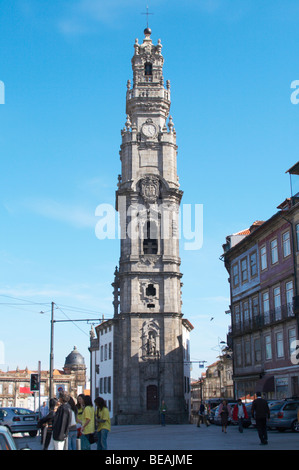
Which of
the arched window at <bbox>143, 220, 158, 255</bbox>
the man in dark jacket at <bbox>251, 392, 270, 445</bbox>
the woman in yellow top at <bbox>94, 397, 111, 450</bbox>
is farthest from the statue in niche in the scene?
the woman in yellow top at <bbox>94, 397, 111, 450</bbox>

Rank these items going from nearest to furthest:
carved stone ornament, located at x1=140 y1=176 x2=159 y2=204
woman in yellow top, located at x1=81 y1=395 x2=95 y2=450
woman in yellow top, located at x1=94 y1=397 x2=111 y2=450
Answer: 1. woman in yellow top, located at x1=94 y1=397 x2=111 y2=450
2. woman in yellow top, located at x1=81 y1=395 x2=95 y2=450
3. carved stone ornament, located at x1=140 y1=176 x2=159 y2=204

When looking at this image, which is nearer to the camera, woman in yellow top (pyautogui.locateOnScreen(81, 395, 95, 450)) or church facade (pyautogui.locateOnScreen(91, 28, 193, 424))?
woman in yellow top (pyautogui.locateOnScreen(81, 395, 95, 450))

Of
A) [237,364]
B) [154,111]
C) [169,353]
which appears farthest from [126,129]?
[237,364]

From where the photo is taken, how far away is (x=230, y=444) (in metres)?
20.2

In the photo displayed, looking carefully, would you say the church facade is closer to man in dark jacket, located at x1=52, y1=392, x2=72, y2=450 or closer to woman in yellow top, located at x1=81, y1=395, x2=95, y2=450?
woman in yellow top, located at x1=81, y1=395, x2=95, y2=450

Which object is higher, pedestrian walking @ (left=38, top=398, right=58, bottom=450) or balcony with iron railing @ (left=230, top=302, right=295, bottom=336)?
balcony with iron railing @ (left=230, top=302, right=295, bottom=336)

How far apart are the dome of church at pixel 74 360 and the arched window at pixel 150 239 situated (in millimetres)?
69529

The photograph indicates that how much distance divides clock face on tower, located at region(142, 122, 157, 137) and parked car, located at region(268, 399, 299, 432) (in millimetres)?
38817

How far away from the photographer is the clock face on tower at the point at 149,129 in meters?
60.1

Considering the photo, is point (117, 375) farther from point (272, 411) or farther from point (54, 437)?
point (54, 437)

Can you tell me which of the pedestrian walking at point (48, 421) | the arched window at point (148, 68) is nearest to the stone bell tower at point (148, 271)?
the arched window at point (148, 68)

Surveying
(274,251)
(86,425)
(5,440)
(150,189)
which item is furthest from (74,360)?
(5,440)

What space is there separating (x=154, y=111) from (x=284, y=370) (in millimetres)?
34066

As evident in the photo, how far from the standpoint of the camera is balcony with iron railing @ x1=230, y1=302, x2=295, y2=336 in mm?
35438
